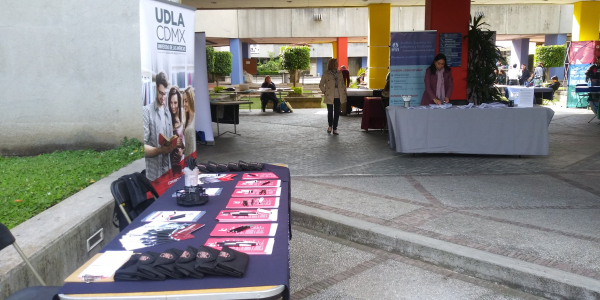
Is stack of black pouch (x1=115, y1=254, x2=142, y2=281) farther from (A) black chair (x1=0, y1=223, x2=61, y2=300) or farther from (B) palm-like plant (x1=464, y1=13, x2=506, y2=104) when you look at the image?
(B) palm-like plant (x1=464, y1=13, x2=506, y2=104)

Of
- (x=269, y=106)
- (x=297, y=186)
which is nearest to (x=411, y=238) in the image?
(x=297, y=186)

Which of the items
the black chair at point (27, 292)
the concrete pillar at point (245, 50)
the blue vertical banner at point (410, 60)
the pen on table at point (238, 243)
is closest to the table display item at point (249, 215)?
the pen on table at point (238, 243)

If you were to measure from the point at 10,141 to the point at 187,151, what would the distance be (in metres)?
4.50

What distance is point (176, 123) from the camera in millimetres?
5133

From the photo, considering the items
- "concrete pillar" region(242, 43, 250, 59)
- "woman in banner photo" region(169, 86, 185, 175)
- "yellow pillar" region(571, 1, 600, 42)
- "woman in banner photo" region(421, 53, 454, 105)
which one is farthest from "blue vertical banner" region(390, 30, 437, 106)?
"concrete pillar" region(242, 43, 250, 59)

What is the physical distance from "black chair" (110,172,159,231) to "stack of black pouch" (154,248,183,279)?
1387 mm

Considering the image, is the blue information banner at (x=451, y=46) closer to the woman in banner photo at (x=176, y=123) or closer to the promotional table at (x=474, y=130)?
the promotional table at (x=474, y=130)

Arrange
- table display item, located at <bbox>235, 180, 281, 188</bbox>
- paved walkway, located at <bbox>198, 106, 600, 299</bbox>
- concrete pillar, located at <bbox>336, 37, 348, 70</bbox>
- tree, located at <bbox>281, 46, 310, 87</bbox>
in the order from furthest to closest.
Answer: concrete pillar, located at <bbox>336, 37, 348, 70</bbox> → tree, located at <bbox>281, 46, 310, 87</bbox> → paved walkway, located at <bbox>198, 106, 600, 299</bbox> → table display item, located at <bbox>235, 180, 281, 188</bbox>

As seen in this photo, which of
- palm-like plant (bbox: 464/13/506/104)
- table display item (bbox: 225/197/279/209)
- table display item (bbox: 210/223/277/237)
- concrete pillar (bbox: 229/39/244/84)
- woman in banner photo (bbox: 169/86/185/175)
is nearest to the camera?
table display item (bbox: 210/223/277/237)

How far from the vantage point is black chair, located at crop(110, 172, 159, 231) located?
360 cm

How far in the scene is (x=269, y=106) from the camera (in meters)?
18.8

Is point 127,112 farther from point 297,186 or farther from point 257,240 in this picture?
point 257,240

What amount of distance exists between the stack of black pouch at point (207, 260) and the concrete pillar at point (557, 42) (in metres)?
27.6

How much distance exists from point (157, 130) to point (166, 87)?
0.44 m
